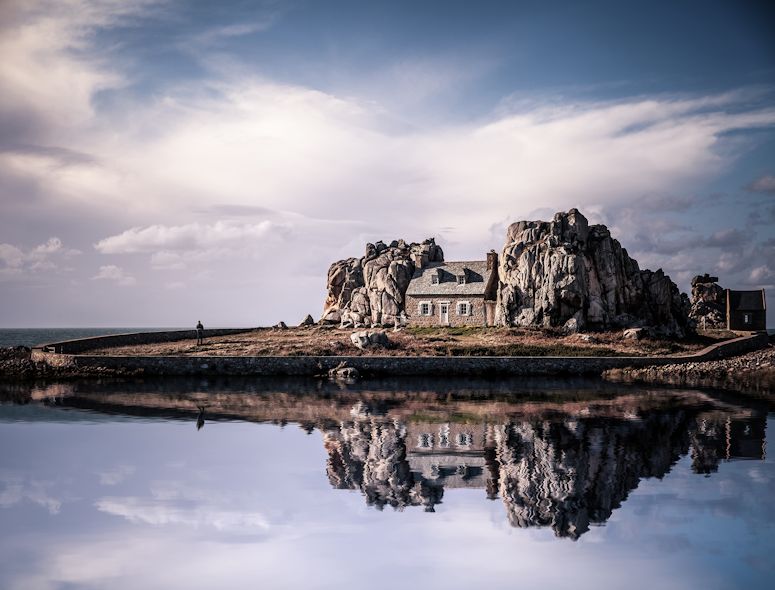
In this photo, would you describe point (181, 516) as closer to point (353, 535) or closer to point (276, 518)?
point (276, 518)

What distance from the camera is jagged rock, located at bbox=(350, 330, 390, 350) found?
61062 millimetres

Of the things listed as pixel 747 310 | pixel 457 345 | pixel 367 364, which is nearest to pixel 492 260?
pixel 457 345

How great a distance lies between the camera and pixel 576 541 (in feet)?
52.7

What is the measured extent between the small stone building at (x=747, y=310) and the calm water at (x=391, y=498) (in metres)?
61.6

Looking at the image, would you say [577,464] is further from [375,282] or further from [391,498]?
[375,282]

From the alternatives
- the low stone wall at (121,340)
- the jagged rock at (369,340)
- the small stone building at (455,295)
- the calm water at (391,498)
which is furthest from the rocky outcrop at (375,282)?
the calm water at (391,498)

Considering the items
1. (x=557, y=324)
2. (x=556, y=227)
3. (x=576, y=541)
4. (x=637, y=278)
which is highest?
(x=556, y=227)

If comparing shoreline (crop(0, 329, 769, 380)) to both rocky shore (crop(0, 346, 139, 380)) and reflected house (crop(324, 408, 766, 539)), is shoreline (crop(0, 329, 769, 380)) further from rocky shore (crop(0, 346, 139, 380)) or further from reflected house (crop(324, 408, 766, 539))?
reflected house (crop(324, 408, 766, 539))

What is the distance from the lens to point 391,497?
64.4ft

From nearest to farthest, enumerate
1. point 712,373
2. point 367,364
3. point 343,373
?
point 712,373, point 343,373, point 367,364

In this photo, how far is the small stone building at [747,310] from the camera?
89.7 m

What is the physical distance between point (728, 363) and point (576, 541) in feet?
143

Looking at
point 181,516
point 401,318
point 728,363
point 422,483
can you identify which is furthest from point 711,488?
point 401,318

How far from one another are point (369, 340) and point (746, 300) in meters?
60.3
